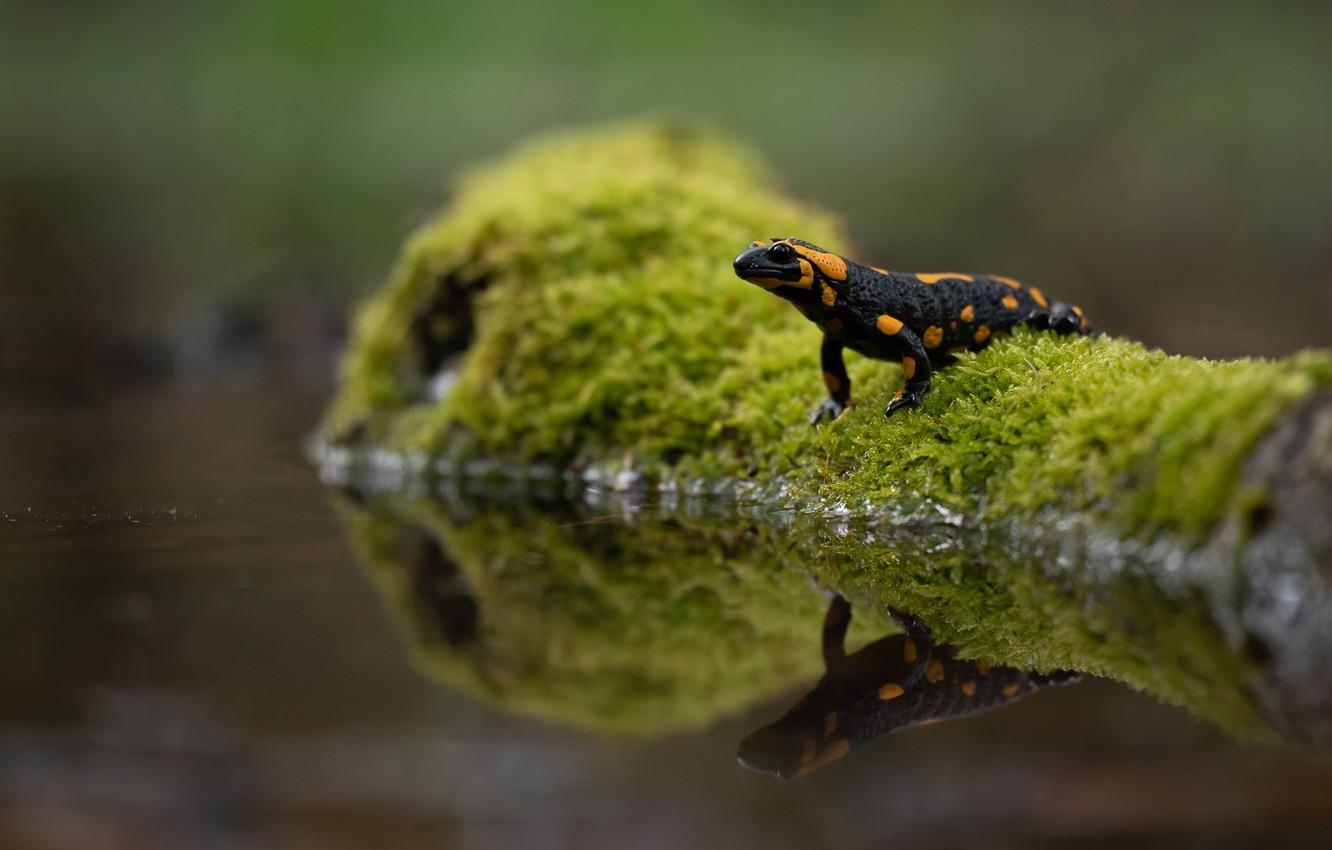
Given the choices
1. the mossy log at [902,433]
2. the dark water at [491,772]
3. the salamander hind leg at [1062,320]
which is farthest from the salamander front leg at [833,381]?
the dark water at [491,772]

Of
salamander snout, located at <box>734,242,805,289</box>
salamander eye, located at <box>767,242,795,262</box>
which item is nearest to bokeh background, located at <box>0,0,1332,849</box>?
salamander snout, located at <box>734,242,805,289</box>

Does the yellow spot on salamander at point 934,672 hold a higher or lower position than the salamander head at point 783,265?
lower

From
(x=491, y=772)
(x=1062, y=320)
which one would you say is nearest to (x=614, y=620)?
(x=491, y=772)

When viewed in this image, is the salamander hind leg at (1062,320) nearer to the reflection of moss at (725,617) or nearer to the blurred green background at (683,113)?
the reflection of moss at (725,617)

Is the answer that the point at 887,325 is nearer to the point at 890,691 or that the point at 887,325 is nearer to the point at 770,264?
the point at 770,264

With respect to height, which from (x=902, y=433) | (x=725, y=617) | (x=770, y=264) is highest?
(x=770, y=264)

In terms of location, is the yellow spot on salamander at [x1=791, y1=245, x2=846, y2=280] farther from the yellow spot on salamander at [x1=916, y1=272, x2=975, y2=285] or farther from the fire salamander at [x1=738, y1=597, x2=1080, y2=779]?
the fire salamander at [x1=738, y1=597, x2=1080, y2=779]

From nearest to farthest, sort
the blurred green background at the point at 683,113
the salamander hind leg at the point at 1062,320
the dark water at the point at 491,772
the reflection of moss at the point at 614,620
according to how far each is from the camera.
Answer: the dark water at the point at 491,772, the reflection of moss at the point at 614,620, the salamander hind leg at the point at 1062,320, the blurred green background at the point at 683,113

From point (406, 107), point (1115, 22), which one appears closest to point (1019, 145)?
point (1115, 22)
